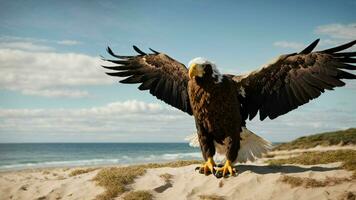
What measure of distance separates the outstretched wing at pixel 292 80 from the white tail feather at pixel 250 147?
0.53 meters

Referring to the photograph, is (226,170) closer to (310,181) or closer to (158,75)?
(310,181)

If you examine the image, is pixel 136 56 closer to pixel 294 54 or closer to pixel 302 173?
pixel 294 54

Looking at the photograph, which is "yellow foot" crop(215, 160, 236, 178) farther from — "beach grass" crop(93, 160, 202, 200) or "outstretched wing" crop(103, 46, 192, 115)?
"beach grass" crop(93, 160, 202, 200)

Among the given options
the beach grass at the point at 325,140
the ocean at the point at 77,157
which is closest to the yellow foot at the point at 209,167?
the beach grass at the point at 325,140

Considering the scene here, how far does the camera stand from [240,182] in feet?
27.1

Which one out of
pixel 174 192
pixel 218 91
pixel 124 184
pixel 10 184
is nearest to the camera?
pixel 218 91

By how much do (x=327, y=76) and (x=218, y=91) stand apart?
7.48 ft

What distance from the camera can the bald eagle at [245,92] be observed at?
8148mm

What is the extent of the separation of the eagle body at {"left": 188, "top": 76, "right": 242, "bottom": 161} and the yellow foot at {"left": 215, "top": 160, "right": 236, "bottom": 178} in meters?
0.17

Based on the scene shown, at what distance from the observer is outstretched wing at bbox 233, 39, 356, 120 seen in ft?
27.4

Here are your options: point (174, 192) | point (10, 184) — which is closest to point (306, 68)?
point (174, 192)

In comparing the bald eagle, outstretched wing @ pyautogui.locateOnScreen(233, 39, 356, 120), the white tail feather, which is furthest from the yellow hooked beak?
the white tail feather

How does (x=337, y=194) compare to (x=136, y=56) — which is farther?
(x=136, y=56)

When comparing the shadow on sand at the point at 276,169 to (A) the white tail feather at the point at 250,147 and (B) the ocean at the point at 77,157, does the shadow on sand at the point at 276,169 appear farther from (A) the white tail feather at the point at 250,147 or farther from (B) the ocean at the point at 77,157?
(B) the ocean at the point at 77,157
